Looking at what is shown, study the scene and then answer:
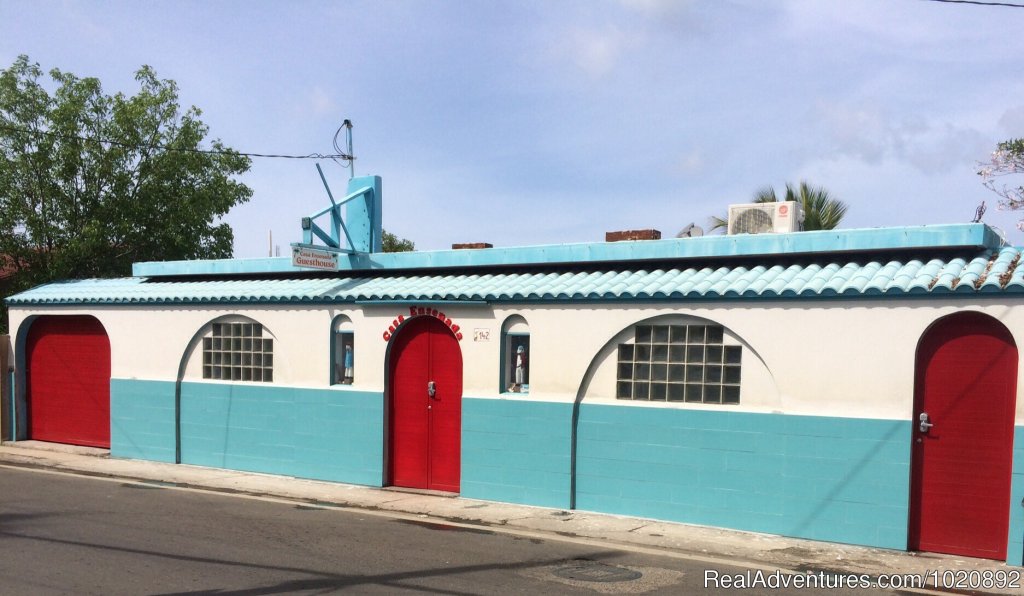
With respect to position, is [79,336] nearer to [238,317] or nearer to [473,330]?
[238,317]

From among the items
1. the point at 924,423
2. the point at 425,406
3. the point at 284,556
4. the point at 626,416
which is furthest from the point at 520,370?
the point at 924,423

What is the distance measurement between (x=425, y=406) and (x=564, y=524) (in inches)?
137

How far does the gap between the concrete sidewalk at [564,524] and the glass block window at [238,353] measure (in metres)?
1.74

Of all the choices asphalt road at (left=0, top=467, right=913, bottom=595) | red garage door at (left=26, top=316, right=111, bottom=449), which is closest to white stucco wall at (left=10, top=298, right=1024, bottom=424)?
red garage door at (left=26, top=316, right=111, bottom=449)

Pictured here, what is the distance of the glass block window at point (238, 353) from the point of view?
1537cm

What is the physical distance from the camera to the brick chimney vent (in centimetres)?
1302

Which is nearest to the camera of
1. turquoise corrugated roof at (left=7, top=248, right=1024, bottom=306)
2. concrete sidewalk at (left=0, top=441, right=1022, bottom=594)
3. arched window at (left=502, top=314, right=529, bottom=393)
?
concrete sidewalk at (left=0, top=441, right=1022, bottom=594)

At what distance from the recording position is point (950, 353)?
31.8ft

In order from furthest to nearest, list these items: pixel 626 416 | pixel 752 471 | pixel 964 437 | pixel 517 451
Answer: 1. pixel 517 451
2. pixel 626 416
3. pixel 752 471
4. pixel 964 437

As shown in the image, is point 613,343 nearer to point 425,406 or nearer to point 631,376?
point 631,376

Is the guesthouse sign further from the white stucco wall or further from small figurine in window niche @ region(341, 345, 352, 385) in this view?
small figurine in window niche @ region(341, 345, 352, 385)

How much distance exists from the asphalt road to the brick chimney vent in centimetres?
492

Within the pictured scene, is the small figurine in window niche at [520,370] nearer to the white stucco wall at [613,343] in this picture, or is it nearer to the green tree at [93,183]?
the white stucco wall at [613,343]

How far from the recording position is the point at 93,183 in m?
22.2
